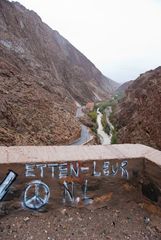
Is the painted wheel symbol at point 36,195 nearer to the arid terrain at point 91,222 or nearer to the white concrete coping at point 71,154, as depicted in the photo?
the arid terrain at point 91,222

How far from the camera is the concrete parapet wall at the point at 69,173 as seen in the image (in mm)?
3402


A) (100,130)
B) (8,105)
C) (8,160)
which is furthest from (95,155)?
(100,130)

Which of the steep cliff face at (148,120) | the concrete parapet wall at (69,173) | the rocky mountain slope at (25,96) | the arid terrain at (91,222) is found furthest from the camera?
the rocky mountain slope at (25,96)

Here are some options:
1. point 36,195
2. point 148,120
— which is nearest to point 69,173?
point 36,195

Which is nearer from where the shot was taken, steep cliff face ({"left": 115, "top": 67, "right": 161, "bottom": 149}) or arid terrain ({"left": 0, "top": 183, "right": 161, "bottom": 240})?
arid terrain ({"left": 0, "top": 183, "right": 161, "bottom": 240})

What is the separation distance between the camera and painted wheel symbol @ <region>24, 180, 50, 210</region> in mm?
3453

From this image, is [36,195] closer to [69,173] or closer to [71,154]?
[69,173]

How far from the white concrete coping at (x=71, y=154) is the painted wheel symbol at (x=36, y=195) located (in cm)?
28

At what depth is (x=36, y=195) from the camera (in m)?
3.49

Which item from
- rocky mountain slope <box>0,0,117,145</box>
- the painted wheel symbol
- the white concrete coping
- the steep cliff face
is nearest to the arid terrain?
the painted wheel symbol

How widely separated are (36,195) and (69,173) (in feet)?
1.42

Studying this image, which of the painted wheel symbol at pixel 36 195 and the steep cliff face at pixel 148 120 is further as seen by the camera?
the steep cliff face at pixel 148 120

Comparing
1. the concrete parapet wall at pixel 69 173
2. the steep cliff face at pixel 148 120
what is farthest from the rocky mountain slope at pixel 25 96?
the concrete parapet wall at pixel 69 173

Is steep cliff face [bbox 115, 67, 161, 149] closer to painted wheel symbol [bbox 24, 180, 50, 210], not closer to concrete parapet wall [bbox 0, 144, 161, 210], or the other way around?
concrete parapet wall [bbox 0, 144, 161, 210]
